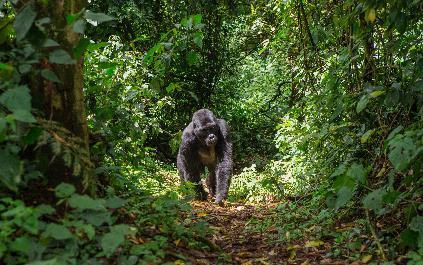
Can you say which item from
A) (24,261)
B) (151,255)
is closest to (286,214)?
(151,255)

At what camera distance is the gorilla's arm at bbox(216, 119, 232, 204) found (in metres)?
7.30

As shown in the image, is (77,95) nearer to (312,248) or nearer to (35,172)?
(35,172)

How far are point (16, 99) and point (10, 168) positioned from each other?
33 centimetres

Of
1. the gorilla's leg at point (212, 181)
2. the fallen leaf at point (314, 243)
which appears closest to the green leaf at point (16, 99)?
the fallen leaf at point (314, 243)

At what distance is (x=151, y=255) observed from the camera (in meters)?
2.90

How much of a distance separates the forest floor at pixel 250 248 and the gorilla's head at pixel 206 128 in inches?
80.8

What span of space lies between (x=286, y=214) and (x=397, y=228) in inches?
63.0

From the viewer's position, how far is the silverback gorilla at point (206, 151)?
7422 millimetres

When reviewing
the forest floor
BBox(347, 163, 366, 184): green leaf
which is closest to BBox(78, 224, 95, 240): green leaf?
the forest floor

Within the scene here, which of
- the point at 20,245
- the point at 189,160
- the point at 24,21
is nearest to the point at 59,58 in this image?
the point at 24,21

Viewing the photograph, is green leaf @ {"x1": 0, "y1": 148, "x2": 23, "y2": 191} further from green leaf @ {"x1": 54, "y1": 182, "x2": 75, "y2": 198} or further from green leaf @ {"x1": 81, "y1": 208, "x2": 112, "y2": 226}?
green leaf @ {"x1": 81, "y1": 208, "x2": 112, "y2": 226}

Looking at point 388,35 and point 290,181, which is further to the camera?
point 290,181

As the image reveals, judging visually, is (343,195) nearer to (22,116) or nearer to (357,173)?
(357,173)

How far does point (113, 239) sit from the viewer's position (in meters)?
2.37
